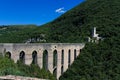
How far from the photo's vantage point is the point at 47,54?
36.7m

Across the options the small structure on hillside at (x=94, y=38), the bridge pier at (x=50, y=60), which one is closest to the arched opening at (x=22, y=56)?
the bridge pier at (x=50, y=60)

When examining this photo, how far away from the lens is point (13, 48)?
3103cm

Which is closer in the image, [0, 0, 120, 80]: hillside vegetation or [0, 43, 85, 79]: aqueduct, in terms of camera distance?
[0, 43, 85, 79]: aqueduct

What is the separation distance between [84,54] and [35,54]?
13228 mm

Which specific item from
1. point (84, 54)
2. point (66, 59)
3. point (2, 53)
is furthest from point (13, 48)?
point (84, 54)

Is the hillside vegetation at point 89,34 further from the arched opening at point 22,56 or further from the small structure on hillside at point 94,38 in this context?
the arched opening at point 22,56

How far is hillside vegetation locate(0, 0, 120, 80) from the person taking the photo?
3978 cm

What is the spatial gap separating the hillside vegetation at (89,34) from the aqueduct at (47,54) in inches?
48.5

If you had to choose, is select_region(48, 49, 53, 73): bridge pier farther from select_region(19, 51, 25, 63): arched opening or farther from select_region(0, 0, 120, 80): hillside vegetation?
select_region(19, 51, 25, 63): arched opening

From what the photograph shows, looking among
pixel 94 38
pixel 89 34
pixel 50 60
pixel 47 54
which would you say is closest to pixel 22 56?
pixel 47 54

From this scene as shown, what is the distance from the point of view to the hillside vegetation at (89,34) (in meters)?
39.8

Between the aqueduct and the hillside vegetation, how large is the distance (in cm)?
123

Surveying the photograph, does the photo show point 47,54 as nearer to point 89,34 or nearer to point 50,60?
point 50,60

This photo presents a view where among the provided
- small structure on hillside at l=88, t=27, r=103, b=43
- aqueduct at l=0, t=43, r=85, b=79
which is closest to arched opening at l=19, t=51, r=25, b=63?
aqueduct at l=0, t=43, r=85, b=79
